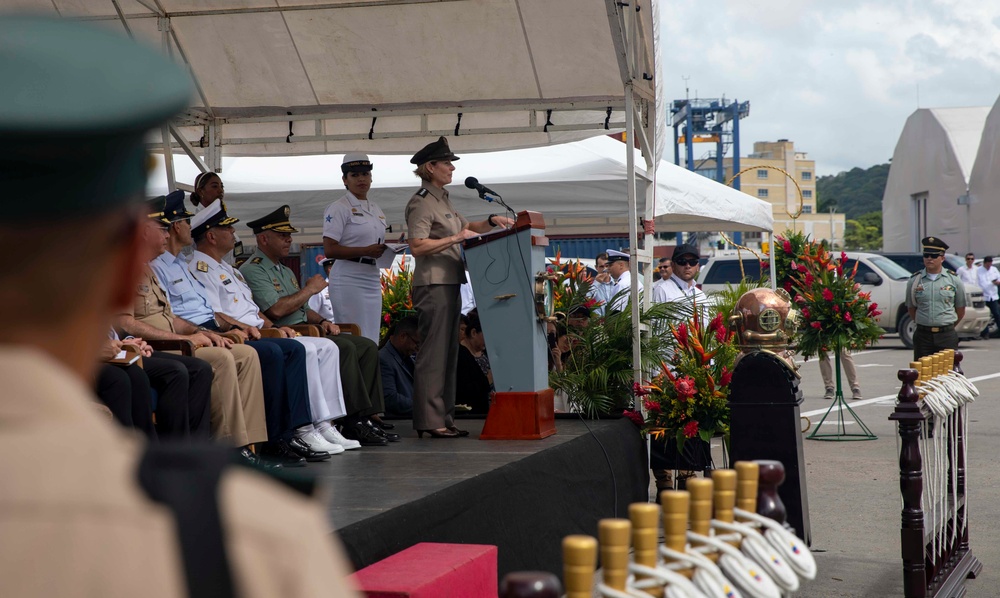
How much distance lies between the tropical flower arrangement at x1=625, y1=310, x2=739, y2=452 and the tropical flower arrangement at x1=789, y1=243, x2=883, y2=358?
405 centimetres

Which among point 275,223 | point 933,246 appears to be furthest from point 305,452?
point 933,246

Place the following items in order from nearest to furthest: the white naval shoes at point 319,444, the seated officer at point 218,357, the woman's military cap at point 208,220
A: 1. the seated officer at point 218,357
2. the white naval shoes at point 319,444
3. the woman's military cap at point 208,220

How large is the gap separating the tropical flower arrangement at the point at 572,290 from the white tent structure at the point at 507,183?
1.82 metres

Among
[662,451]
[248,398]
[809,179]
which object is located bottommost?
[662,451]

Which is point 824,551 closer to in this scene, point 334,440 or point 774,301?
point 774,301

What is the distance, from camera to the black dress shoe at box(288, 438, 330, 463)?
577cm

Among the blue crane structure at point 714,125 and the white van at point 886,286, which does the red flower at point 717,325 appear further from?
the blue crane structure at point 714,125

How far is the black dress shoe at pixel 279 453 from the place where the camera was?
5.71 m

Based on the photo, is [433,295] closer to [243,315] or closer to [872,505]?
[243,315]

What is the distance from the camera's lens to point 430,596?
3.02 metres

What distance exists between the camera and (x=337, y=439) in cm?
615

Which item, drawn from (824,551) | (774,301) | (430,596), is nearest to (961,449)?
(824,551)

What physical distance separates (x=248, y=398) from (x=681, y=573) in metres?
4.11

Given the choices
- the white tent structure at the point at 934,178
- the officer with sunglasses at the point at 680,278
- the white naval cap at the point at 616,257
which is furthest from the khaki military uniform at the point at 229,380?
the white tent structure at the point at 934,178
